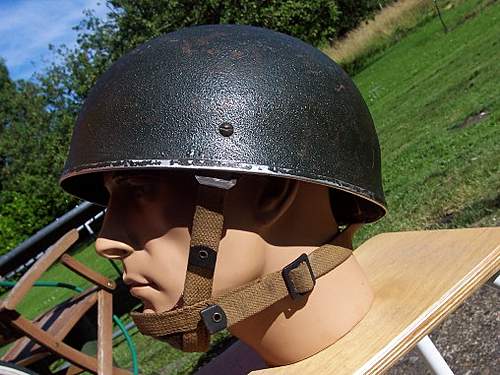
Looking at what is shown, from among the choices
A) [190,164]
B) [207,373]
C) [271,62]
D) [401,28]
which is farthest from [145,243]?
[401,28]

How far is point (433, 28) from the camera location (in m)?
19.5

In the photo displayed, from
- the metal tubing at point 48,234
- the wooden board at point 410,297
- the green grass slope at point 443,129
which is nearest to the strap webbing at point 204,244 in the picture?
the wooden board at point 410,297

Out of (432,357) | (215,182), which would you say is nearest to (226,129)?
(215,182)

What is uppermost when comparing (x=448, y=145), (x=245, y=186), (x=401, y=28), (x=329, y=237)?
(x=245, y=186)

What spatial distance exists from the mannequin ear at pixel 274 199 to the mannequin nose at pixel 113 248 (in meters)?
0.38

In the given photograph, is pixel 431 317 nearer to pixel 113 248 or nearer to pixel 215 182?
pixel 215 182

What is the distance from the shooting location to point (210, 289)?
190cm

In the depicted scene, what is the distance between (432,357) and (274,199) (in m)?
0.65

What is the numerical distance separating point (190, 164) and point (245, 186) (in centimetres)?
25

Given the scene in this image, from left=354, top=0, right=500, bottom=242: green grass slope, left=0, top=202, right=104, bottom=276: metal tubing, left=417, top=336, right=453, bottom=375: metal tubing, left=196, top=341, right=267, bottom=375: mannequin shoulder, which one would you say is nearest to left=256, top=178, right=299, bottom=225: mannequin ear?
left=417, top=336, right=453, bottom=375: metal tubing

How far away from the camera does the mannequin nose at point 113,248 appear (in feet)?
6.49

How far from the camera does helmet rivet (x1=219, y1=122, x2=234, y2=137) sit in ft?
5.98

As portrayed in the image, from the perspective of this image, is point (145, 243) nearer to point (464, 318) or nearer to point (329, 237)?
point (329, 237)

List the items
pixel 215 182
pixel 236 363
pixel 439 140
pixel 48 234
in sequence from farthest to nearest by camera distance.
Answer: pixel 48 234, pixel 439 140, pixel 236 363, pixel 215 182
